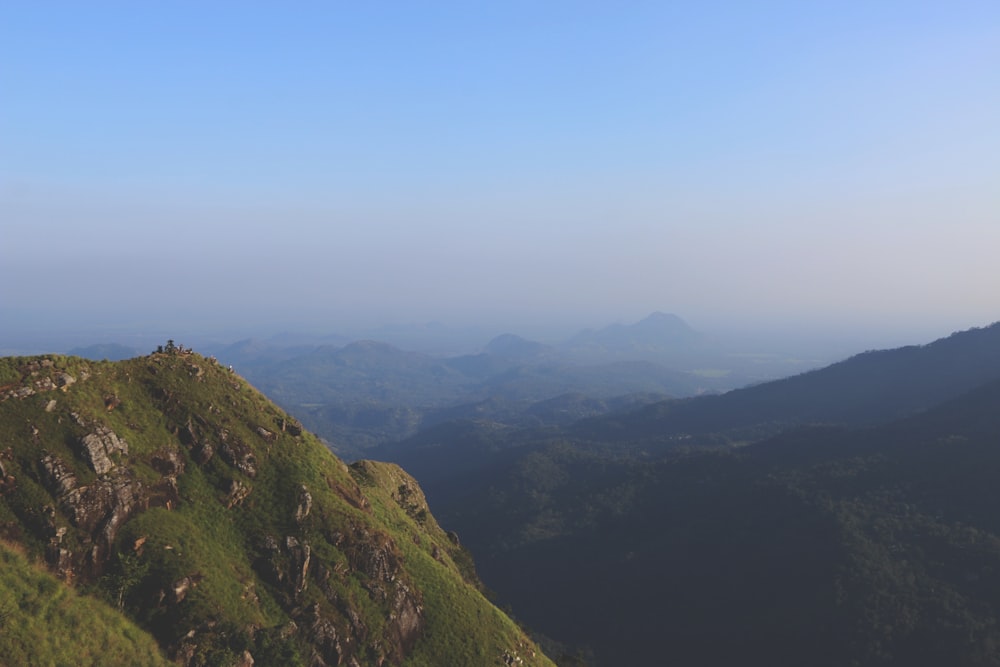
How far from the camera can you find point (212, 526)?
44469mm

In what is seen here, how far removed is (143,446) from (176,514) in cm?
639

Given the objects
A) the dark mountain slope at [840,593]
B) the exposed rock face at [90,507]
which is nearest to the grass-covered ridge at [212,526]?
the exposed rock face at [90,507]

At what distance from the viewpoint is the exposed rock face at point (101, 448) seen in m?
40.2

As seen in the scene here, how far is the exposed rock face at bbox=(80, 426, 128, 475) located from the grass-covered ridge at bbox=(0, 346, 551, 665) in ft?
0.45

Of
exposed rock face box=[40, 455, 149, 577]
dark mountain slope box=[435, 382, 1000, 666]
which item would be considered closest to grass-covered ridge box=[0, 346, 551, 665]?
exposed rock face box=[40, 455, 149, 577]

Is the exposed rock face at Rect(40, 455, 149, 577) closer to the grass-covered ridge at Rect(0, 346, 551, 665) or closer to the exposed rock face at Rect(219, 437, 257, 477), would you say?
the grass-covered ridge at Rect(0, 346, 551, 665)

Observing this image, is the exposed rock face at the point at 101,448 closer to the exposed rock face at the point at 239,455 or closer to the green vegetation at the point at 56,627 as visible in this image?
the green vegetation at the point at 56,627

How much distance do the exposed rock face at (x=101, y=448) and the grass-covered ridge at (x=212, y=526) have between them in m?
0.14

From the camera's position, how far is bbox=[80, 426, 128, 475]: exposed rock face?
4025 centimetres

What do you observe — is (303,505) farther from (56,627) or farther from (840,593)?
(840,593)

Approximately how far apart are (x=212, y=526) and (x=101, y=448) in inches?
403

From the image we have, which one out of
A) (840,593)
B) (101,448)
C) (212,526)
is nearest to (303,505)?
(212,526)

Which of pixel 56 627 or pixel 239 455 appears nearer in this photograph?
pixel 56 627

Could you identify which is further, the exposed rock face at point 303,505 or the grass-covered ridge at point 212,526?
the exposed rock face at point 303,505
